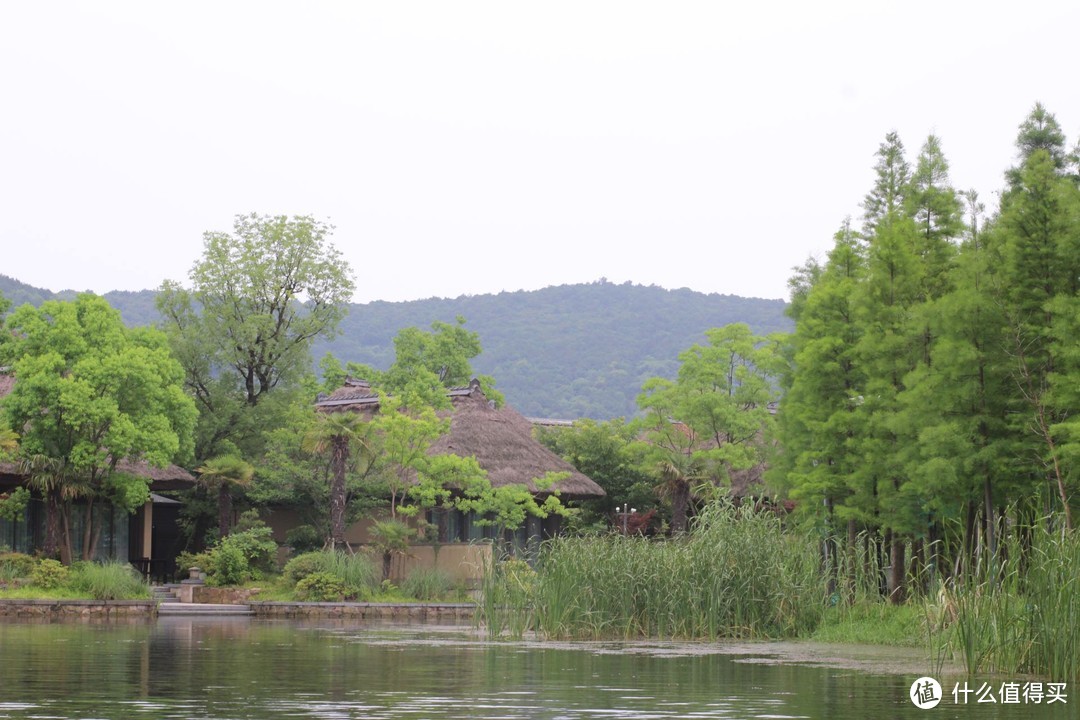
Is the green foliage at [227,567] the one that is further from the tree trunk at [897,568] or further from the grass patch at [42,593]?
the tree trunk at [897,568]

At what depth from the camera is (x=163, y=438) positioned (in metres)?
38.6

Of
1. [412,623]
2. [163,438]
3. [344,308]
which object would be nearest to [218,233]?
[344,308]

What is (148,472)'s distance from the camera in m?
42.4

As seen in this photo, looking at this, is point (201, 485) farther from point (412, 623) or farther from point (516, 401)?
point (516, 401)

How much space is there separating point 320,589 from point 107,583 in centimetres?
546

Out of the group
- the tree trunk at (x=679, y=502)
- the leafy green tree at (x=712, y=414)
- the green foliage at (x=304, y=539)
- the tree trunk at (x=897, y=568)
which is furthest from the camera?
the leafy green tree at (x=712, y=414)

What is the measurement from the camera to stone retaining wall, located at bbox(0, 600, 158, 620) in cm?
3372

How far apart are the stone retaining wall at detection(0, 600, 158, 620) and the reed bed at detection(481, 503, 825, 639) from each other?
14562 mm

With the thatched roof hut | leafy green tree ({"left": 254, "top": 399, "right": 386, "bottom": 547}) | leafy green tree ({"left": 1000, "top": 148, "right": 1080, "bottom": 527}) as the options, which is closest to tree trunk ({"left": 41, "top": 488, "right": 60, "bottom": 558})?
leafy green tree ({"left": 254, "top": 399, "right": 386, "bottom": 547})

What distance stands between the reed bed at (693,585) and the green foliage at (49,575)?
56.1 ft

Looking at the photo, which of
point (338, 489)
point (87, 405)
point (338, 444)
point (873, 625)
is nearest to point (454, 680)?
point (873, 625)

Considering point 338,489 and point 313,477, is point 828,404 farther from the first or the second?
point 313,477

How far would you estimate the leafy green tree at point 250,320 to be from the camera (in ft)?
154

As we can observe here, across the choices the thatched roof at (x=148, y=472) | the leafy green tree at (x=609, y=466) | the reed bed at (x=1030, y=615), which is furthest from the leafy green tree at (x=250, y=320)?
the reed bed at (x=1030, y=615)
